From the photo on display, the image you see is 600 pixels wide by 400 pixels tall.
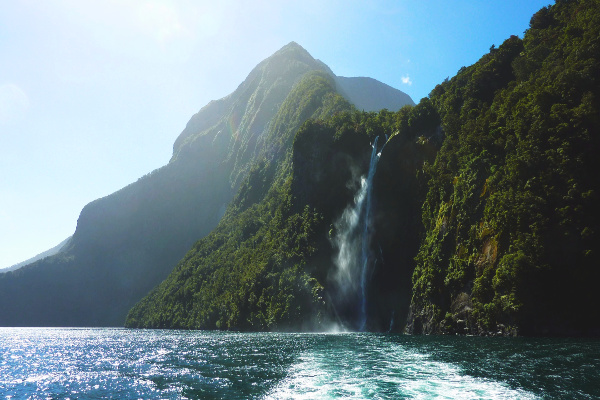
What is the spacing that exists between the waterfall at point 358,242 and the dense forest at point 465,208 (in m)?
1.15

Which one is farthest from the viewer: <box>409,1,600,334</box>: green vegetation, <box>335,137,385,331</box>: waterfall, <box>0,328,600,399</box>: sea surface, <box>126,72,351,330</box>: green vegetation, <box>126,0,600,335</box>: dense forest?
<box>126,72,351,330</box>: green vegetation

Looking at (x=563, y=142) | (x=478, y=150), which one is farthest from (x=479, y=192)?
(x=563, y=142)

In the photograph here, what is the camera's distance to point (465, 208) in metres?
50.1

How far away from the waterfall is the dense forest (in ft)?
3.77

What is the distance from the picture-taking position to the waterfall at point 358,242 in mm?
68750

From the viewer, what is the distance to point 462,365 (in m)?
23.6

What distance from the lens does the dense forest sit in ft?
122

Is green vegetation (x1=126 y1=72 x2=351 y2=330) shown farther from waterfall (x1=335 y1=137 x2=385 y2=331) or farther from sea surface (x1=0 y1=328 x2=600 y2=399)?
sea surface (x1=0 y1=328 x2=600 y2=399)

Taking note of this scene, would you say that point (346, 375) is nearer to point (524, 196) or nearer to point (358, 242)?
point (524, 196)

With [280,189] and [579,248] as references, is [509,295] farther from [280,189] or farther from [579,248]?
[280,189]

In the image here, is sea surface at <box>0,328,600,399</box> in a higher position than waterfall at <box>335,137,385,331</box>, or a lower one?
lower

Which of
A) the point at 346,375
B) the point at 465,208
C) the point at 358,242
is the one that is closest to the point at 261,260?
the point at 358,242

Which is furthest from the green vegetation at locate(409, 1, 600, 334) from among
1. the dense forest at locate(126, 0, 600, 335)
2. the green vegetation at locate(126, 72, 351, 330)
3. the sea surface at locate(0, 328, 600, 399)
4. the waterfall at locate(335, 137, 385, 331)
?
the green vegetation at locate(126, 72, 351, 330)

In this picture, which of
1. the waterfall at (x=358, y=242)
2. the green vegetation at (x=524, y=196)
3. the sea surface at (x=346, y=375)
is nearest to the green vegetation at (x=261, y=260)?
the waterfall at (x=358, y=242)
